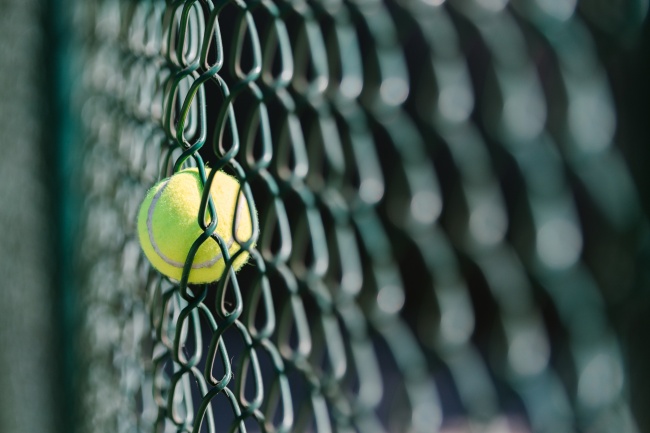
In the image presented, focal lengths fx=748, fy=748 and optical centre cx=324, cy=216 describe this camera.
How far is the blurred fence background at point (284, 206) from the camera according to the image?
72 centimetres

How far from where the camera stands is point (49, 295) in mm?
2123

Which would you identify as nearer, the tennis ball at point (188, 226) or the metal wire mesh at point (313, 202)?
the tennis ball at point (188, 226)

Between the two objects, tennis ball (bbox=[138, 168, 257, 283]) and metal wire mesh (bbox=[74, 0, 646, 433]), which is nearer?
tennis ball (bbox=[138, 168, 257, 283])

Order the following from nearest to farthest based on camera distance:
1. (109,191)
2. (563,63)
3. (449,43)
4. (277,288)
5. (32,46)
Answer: (563,63) < (449,43) < (109,191) < (32,46) < (277,288)

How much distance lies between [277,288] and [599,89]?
336 cm

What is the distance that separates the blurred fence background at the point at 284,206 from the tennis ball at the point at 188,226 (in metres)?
0.02

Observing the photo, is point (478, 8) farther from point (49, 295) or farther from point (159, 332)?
point (49, 295)

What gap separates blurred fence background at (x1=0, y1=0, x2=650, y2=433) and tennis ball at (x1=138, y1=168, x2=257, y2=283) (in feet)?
0.07

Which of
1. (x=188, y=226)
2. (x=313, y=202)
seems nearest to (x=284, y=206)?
(x=313, y=202)

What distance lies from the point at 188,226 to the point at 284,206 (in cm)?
105

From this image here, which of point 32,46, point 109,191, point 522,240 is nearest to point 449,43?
point 109,191

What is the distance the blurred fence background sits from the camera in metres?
0.72

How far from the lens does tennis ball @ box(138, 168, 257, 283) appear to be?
25.6 inches

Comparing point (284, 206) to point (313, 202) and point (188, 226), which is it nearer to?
point (313, 202)
